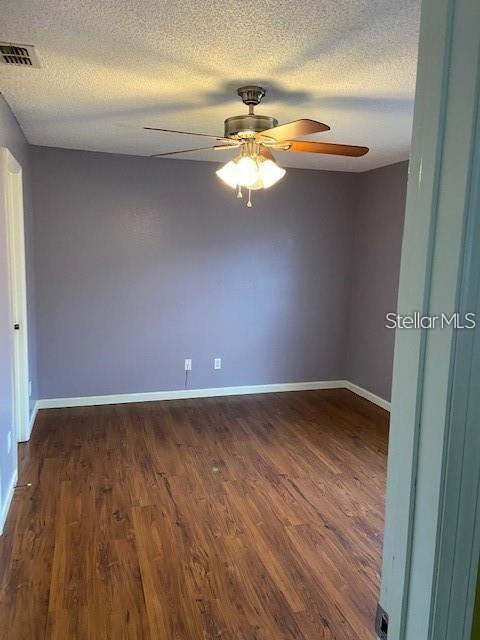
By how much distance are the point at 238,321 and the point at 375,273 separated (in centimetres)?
156

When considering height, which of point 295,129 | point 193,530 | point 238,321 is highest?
point 295,129

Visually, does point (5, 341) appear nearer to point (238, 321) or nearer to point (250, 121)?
point (250, 121)

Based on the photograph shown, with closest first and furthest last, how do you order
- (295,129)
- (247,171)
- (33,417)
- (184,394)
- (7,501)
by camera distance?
1. (295,129)
2. (247,171)
3. (7,501)
4. (33,417)
5. (184,394)

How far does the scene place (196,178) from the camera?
15.6 ft

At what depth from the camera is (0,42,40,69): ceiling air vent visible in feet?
6.79

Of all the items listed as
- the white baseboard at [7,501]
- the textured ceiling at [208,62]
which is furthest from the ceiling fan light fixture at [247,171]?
the white baseboard at [7,501]

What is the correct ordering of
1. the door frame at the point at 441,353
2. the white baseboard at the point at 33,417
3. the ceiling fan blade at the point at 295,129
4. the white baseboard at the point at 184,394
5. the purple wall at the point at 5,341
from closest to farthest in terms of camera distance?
the door frame at the point at 441,353 → the ceiling fan blade at the point at 295,129 → the purple wall at the point at 5,341 → the white baseboard at the point at 33,417 → the white baseboard at the point at 184,394

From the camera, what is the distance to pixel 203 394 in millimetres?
5094

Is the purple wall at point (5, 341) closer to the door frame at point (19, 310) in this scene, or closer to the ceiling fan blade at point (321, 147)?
the door frame at point (19, 310)

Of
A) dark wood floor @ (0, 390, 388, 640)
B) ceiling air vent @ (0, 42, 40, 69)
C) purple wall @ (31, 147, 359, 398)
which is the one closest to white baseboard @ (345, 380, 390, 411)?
purple wall @ (31, 147, 359, 398)

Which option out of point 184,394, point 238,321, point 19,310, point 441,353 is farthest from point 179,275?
point 441,353

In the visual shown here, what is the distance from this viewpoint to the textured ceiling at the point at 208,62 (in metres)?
1.74

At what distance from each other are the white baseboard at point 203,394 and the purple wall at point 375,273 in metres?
0.10

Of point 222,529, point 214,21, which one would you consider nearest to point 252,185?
point 214,21
